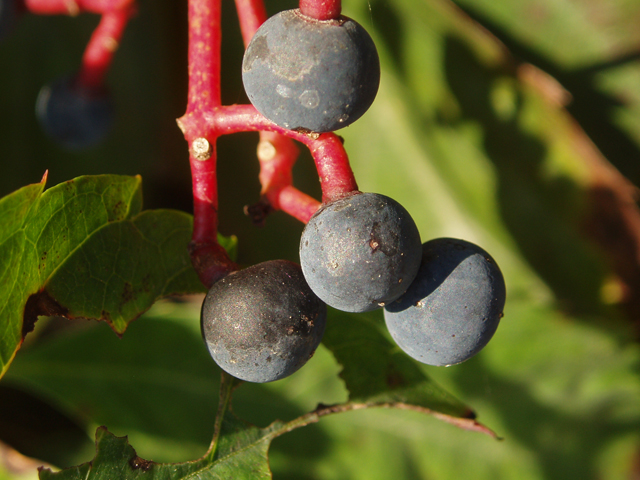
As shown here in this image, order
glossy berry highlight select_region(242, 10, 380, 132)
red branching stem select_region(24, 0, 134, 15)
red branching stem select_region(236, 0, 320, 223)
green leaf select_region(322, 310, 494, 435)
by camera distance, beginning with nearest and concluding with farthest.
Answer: glossy berry highlight select_region(242, 10, 380, 132) < red branching stem select_region(236, 0, 320, 223) < green leaf select_region(322, 310, 494, 435) < red branching stem select_region(24, 0, 134, 15)

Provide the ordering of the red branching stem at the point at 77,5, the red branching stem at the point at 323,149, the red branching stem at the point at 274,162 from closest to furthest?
1. the red branching stem at the point at 323,149
2. the red branching stem at the point at 274,162
3. the red branching stem at the point at 77,5

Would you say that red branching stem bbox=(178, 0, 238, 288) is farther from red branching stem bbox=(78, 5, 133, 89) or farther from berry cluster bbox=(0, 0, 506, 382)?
red branching stem bbox=(78, 5, 133, 89)

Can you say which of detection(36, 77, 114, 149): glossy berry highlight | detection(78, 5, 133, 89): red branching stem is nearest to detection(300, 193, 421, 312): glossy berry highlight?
detection(78, 5, 133, 89): red branching stem

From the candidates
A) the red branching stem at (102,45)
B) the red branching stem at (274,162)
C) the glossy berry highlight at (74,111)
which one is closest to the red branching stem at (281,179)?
the red branching stem at (274,162)

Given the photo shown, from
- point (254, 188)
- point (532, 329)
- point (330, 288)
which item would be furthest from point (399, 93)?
point (330, 288)

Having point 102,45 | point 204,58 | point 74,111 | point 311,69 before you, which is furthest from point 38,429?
point 311,69

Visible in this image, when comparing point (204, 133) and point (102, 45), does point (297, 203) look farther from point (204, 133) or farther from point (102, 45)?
point (102, 45)

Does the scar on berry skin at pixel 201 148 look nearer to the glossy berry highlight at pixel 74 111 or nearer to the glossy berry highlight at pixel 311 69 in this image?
the glossy berry highlight at pixel 311 69
